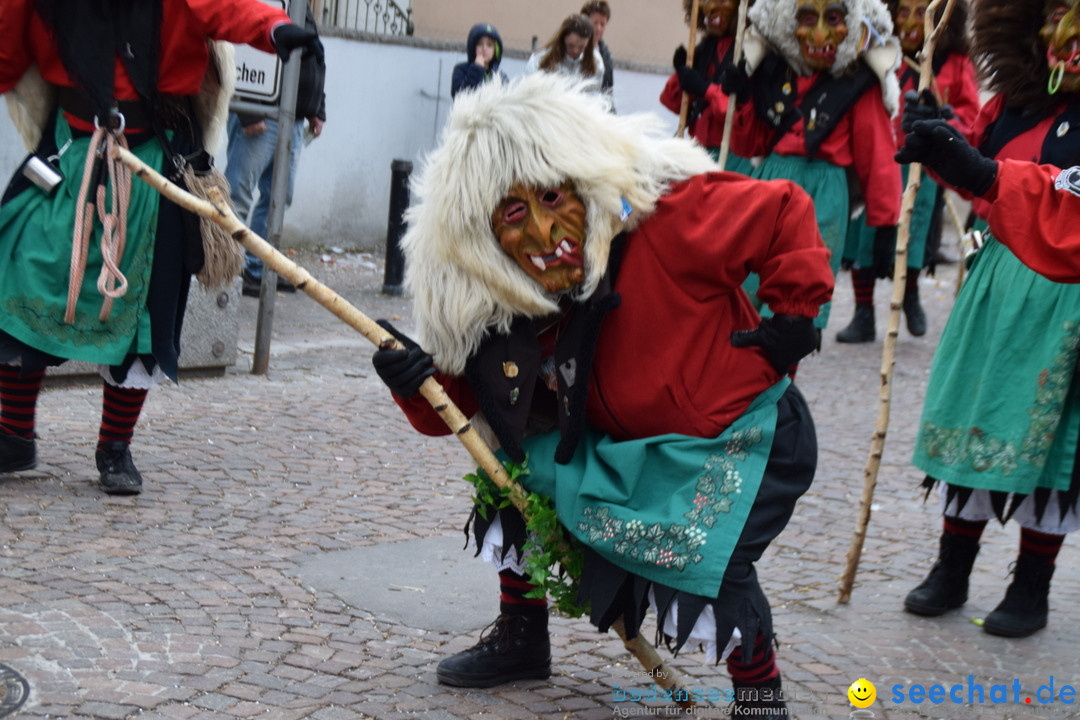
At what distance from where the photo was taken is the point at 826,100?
19.9 ft

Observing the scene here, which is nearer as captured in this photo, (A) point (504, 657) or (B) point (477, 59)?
(A) point (504, 657)

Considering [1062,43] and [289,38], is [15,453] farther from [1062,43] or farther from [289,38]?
[1062,43]

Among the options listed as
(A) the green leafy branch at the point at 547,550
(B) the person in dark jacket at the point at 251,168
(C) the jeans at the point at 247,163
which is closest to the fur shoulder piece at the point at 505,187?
(A) the green leafy branch at the point at 547,550

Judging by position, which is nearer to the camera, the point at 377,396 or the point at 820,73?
the point at 820,73

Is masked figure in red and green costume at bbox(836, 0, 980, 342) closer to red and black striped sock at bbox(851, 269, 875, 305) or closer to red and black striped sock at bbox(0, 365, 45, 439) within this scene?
red and black striped sock at bbox(851, 269, 875, 305)

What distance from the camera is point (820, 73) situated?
6059mm

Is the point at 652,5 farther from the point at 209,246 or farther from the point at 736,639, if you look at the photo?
the point at 736,639

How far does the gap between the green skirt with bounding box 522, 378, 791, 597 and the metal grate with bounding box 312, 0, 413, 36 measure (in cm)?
950

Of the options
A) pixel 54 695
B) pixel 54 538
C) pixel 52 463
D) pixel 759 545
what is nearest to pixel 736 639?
pixel 759 545

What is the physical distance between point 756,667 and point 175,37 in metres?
2.96

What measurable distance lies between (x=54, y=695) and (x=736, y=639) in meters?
1.70

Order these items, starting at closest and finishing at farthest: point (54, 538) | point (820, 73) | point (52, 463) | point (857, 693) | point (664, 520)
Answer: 1. point (664, 520)
2. point (857, 693)
3. point (54, 538)
4. point (52, 463)
5. point (820, 73)

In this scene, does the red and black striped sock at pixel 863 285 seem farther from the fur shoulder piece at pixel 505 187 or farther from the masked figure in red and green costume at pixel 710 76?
the fur shoulder piece at pixel 505 187

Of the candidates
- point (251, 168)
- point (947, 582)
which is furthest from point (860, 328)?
point (947, 582)
